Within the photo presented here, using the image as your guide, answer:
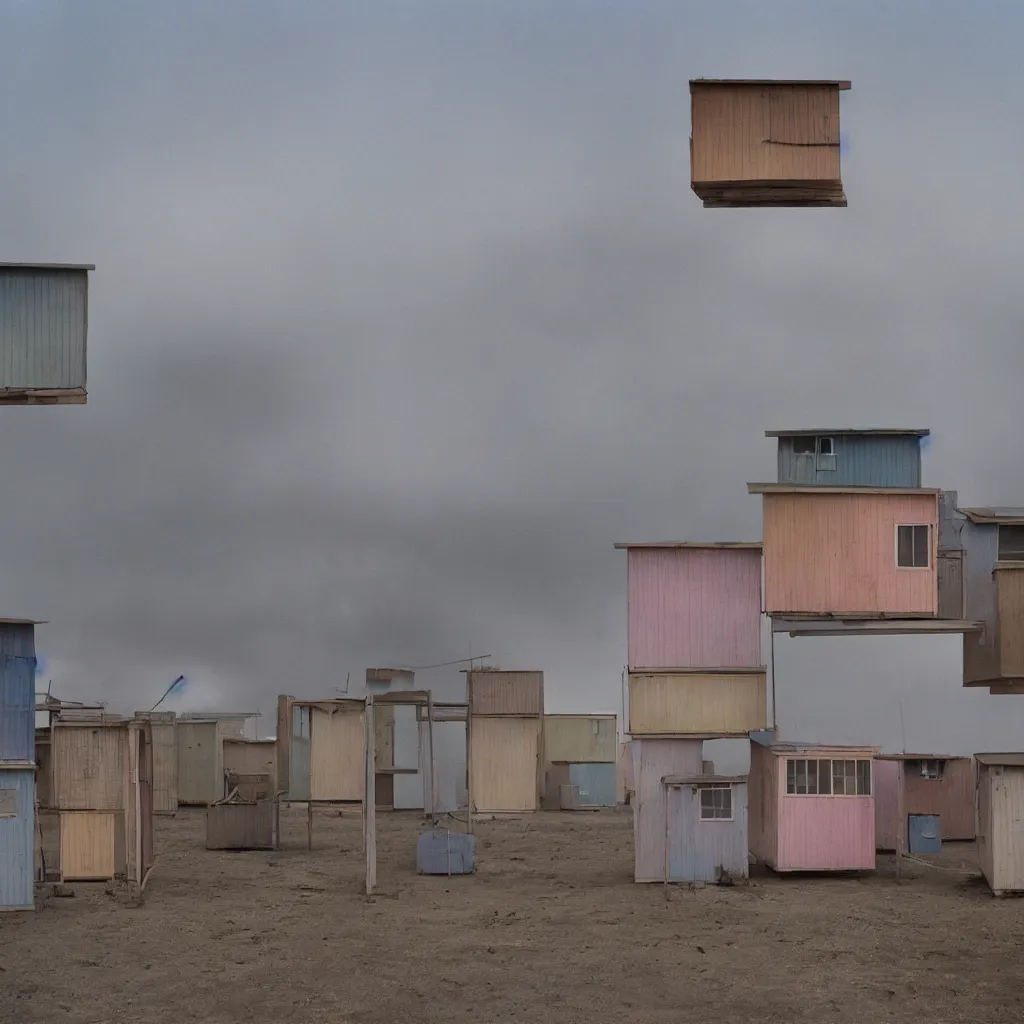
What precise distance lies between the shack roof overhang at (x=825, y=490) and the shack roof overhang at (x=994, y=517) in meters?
1.84

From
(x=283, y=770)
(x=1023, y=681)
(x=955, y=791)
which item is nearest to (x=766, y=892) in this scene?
(x=1023, y=681)

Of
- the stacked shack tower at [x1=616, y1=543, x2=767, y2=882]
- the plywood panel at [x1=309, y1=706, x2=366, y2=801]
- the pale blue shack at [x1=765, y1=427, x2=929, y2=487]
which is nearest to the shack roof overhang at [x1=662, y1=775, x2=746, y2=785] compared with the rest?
the stacked shack tower at [x1=616, y1=543, x2=767, y2=882]

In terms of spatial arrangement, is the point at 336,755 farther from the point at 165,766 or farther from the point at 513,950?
the point at 165,766

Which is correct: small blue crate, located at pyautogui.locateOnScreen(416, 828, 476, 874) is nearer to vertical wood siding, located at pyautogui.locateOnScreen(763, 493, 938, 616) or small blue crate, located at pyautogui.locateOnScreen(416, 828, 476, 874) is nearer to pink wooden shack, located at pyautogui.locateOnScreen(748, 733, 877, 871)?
pink wooden shack, located at pyautogui.locateOnScreen(748, 733, 877, 871)

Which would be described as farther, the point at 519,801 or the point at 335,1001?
the point at 519,801

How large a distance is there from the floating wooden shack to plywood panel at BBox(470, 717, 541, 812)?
34402 millimetres

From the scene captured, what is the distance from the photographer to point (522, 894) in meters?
34.3

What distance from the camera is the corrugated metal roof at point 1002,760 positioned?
33312mm

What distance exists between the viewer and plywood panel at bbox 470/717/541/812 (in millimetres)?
56688

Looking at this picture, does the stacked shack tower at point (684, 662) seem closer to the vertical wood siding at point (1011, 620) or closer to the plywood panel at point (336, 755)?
the vertical wood siding at point (1011, 620)

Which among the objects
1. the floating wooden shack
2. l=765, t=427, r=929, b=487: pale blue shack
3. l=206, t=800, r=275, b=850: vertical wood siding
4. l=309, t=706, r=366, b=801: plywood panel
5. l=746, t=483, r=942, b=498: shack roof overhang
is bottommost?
l=206, t=800, r=275, b=850: vertical wood siding

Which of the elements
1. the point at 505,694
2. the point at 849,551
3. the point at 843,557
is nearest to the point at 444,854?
→ the point at 843,557

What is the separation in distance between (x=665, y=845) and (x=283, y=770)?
88.4 feet

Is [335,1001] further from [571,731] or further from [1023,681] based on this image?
[571,731]
